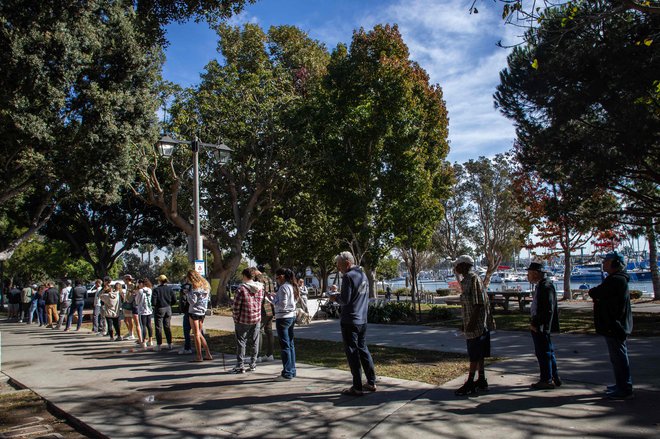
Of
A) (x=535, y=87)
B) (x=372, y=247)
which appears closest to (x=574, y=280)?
(x=372, y=247)

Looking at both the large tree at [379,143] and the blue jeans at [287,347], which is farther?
the large tree at [379,143]

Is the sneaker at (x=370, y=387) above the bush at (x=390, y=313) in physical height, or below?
below

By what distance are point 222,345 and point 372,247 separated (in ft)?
39.5

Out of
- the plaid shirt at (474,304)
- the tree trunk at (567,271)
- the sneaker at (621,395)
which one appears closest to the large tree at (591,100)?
the plaid shirt at (474,304)

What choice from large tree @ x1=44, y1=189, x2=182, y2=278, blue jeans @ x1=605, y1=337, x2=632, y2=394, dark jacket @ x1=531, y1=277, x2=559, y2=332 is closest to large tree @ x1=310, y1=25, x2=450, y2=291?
dark jacket @ x1=531, y1=277, x2=559, y2=332

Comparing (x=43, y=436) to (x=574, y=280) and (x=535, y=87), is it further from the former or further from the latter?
(x=574, y=280)

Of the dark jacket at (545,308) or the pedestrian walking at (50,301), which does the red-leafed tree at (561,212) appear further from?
the pedestrian walking at (50,301)

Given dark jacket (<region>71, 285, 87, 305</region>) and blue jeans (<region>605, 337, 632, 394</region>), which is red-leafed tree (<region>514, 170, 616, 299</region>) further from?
dark jacket (<region>71, 285, 87, 305</region>)

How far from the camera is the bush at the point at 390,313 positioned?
52.1 ft

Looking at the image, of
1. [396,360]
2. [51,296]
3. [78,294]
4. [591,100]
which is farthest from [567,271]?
[51,296]

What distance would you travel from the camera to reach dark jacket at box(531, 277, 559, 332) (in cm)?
611

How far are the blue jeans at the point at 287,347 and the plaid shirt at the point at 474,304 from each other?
8.90 feet

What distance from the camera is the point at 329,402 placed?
6043 millimetres

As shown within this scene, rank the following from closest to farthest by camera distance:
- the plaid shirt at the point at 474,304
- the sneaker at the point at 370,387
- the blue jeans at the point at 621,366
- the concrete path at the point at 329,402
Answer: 1. the concrete path at the point at 329,402
2. the blue jeans at the point at 621,366
3. the plaid shirt at the point at 474,304
4. the sneaker at the point at 370,387
